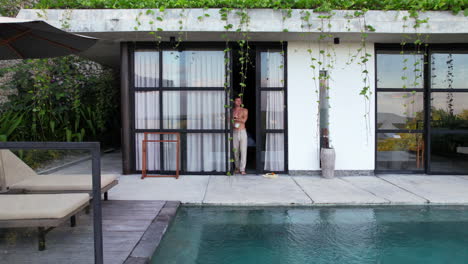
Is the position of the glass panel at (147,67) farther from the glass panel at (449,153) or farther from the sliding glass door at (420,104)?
the glass panel at (449,153)

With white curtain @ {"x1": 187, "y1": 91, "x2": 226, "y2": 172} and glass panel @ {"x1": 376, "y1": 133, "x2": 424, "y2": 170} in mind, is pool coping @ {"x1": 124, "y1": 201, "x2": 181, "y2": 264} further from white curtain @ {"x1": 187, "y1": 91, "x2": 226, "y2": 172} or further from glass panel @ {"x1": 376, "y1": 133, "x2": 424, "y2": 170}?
glass panel @ {"x1": 376, "y1": 133, "x2": 424, "y2": 170}

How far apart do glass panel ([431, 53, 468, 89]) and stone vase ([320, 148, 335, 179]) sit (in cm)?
287

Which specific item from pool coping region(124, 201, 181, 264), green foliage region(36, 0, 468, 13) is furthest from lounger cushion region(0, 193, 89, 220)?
green foliage region(36, 0, 468, 13)

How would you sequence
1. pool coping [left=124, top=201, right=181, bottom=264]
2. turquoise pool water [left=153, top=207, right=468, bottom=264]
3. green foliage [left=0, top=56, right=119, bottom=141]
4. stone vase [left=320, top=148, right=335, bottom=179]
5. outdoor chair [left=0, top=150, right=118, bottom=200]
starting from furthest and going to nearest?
green foliage [left=0, top=56, right=119, bottom=141] → stone vase [left=320, top=148, right=335, bottom=179] → outdoor chair [left=0, top=150, right=118, bottom=200] → turquoise pool water [left=153, top=207, right=468, bottom=264] → pool coping [left=124, top=201, right=181, bottom=264]

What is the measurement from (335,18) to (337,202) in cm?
338

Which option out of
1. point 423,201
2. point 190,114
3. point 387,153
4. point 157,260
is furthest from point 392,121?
point 157,260

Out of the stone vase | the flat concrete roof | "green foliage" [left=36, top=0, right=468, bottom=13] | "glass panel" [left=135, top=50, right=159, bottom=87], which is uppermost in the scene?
"green foliage" [left=36, top=0, right=468, bottom=13]

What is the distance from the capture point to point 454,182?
579 centimetres

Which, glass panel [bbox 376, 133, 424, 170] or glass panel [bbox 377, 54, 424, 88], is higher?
glass panel [bbox 377, 54, 424, 88]

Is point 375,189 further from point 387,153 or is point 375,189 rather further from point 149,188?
point 149,188

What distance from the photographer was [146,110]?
6.54 m

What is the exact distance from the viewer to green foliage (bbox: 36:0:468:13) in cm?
552

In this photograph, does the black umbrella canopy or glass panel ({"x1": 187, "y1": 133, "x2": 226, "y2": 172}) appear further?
glass panel ({"x1": 187, "y1": 133, "x2": 226, "y2": 172})

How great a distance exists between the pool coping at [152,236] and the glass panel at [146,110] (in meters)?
2.73
